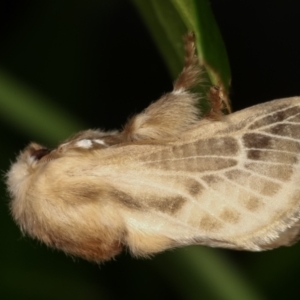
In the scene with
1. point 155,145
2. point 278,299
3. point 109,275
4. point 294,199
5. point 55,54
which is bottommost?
point 278,299

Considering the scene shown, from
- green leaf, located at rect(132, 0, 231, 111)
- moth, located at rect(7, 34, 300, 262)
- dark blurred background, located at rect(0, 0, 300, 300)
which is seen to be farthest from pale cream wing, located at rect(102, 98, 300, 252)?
Answer: dark blurred background, located at rect(0, 0, 300, 300)

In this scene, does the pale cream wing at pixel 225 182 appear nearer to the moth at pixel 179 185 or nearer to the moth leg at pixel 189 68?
the moth at pixel 179 185

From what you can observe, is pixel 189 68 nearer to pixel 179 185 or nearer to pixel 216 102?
pixel 216 102

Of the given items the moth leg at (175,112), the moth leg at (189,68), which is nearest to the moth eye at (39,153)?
the moth leg at (175,112)

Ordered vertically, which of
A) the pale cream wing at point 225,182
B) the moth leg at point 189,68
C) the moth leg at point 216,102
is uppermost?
the moth leg at point 189,68

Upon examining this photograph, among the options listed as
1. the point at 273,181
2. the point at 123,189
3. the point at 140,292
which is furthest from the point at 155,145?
the point at 140,292

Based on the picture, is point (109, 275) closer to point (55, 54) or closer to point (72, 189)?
point (55, 54)

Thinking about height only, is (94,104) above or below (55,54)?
below
